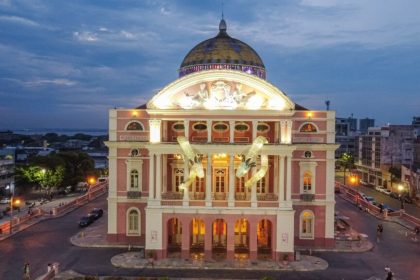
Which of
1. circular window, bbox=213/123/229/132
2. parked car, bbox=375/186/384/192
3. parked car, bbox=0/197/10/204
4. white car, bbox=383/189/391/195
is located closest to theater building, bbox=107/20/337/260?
circular window, bbox=213/123/229/132

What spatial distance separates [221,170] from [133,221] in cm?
→ 862

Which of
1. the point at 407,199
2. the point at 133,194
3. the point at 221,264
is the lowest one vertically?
the point at 221,264

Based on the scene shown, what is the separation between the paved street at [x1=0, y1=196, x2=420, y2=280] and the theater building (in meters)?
3.13

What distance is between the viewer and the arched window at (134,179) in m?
41.2

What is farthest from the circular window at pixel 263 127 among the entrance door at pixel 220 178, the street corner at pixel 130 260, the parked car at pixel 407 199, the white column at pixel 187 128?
the parked car at pixel 407 199

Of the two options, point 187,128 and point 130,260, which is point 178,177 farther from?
point 130,260

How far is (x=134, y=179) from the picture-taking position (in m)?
41.2

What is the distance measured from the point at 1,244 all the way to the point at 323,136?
28162 mm

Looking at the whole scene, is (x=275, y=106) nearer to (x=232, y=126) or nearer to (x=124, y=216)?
(x=232, y=126)

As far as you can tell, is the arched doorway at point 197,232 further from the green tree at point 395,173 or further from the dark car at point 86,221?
the green tree at point 395,173

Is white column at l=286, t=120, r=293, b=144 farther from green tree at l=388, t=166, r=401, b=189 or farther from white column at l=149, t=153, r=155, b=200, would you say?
green tree at l=388, t=166, r=401, b=189

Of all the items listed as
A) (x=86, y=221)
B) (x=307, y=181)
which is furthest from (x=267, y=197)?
(x=86, y=221)

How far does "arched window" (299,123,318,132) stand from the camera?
40.8m

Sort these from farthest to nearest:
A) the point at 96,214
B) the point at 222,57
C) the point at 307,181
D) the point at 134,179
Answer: the point at 96,214 → the point at 222,57 → the point at 134,179 → the point at 307,181
